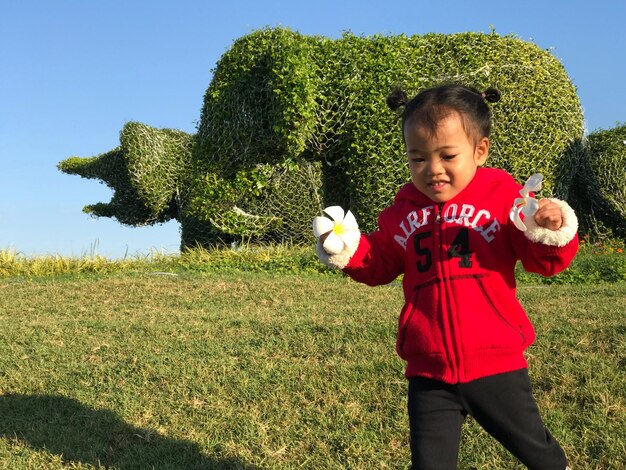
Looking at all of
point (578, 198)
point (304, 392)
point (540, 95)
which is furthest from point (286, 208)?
point (304, 392)

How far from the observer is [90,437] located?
4062 mm

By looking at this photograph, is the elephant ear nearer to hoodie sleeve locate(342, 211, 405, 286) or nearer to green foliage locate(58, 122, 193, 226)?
green foliage locate(58, 122, 193, 226)

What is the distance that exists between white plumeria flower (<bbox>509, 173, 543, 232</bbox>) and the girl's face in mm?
224

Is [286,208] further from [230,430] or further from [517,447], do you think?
[517,447]

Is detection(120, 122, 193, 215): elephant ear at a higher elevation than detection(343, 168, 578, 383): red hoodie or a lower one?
higher

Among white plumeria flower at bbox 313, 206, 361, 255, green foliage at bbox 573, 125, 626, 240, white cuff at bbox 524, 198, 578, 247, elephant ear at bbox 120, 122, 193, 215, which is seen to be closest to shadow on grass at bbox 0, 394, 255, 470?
white plumeria flower at bbox 313, 206, 361, 255

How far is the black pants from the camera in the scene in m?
2.41

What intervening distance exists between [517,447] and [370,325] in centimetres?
336

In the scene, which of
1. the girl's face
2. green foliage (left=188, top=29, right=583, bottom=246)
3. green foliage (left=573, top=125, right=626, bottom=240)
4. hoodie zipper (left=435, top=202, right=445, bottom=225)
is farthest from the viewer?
green foliage (left=573, top=125, right=626, bottom=240)

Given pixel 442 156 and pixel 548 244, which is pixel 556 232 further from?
pixel 442 156

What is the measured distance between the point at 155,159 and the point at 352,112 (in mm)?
6041

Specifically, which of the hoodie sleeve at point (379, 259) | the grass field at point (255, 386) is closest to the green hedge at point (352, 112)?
the grass field at point (255, 386)

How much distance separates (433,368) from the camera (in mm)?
2486

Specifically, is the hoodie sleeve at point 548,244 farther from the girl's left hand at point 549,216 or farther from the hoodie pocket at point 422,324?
the hoodie pocket at point 422,324
